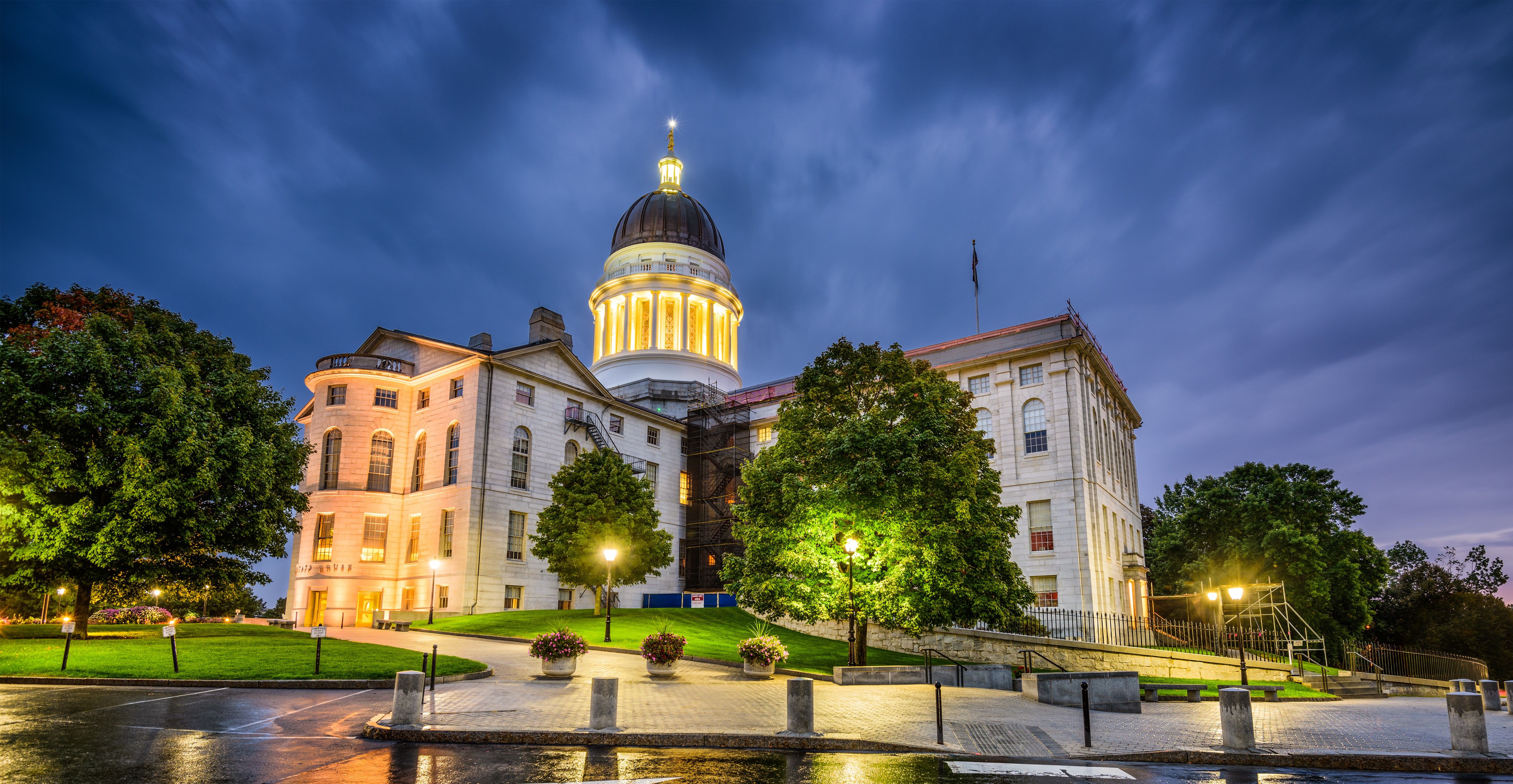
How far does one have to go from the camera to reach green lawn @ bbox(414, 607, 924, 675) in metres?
29.0

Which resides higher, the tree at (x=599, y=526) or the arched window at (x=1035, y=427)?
the arched window at (x=1035, y=427)

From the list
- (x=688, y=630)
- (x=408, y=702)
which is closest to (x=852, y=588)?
(x=408, y=702)

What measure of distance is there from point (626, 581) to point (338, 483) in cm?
1933

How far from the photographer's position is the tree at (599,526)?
4188 centimetres

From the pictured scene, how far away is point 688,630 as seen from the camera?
3541 centimetres

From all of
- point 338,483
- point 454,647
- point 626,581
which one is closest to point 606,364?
point 338,483

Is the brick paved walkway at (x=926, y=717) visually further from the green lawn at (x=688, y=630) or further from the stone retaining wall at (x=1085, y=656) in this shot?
the stone retaining wall at (x=1085, y=656)

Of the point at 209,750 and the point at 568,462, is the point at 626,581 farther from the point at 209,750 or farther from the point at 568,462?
the point at 209,750

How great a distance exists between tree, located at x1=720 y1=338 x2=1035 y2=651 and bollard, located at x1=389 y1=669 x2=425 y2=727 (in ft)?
44.2

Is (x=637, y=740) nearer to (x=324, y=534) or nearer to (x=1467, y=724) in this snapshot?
(x=1467, y=724)

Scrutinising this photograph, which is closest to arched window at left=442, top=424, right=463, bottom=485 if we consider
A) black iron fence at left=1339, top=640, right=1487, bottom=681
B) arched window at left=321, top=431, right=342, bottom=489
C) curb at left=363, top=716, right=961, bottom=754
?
arched window at left=321, top=431, right=342, bottom=489

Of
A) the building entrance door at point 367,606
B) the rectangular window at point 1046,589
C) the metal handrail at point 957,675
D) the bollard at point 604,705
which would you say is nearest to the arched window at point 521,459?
the building entrance door at point 367,606

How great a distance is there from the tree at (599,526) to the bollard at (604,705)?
28.5 metres

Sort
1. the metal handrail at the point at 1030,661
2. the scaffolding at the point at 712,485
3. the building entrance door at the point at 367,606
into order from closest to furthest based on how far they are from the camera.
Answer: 1. the metal handrail at the point at 1030,661
2. the building entrance door at the point at 367,606
3. the scaffolding at the point at 712,485
